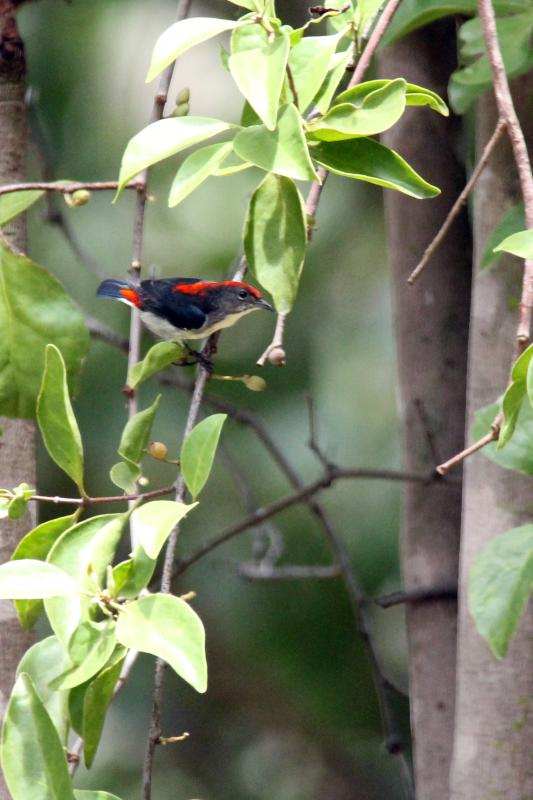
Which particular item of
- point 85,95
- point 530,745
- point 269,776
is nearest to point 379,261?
point 85,95

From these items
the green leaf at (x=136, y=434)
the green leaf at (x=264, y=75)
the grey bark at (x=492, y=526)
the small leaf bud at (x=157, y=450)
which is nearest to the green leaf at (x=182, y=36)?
the green leaf at (x=264, y=75)

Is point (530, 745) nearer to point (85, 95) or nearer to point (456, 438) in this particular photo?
point (456, 438)

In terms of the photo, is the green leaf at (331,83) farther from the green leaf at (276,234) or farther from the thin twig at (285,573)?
the thin twig at (285,573)

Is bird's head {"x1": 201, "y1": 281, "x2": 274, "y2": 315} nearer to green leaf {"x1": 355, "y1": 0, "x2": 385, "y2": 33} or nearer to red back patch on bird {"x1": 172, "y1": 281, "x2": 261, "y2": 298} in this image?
red back patch on bird {"x1": 172, "y1": 281, "x2": 261, "y2": 298}

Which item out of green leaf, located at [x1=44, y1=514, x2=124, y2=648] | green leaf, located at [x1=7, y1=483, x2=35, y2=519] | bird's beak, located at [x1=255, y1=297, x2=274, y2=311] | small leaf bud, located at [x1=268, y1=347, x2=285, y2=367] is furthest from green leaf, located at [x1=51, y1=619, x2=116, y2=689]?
bird's beak, located at [x1=255, y1=297, x2=274, y2=311]

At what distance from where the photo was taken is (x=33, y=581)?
0.91m

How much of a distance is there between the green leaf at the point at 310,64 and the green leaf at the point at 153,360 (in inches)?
14.8

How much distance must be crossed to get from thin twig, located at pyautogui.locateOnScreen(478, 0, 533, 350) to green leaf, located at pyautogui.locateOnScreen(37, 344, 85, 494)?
1.36ft

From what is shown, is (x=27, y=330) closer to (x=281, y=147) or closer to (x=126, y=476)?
(x=126, y=476)

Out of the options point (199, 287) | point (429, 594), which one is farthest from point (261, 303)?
point (429, 594)

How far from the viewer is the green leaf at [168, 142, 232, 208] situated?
96 centimetres

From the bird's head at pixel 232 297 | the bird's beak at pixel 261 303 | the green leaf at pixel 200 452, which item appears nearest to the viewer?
the green leaf at pixel 200 452

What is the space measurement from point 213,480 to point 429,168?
54.6 inches

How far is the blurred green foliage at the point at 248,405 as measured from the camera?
2988mm
